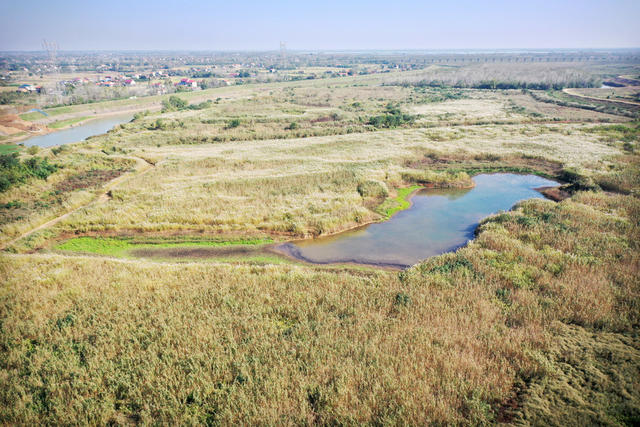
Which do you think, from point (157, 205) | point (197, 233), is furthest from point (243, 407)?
point (157, 205)

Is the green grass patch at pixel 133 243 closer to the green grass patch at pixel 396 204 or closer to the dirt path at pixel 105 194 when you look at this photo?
the dirt path at pixel 105 194

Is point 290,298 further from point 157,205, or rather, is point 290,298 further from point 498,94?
point 498,94

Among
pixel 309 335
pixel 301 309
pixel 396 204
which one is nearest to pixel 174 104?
pixel 396 204

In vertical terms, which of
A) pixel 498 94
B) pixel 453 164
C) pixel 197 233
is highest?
pixel 498 94

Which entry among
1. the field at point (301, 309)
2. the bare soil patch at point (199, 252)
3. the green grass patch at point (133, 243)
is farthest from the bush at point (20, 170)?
the bare soil patch at point (199, 252)

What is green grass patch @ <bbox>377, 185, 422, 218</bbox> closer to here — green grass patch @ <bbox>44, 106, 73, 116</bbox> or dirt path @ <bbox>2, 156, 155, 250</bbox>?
dirt path @ <bbox>2, 156, 155, 250</bbox>

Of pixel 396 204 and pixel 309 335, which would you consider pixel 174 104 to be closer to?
pixel 396 204
